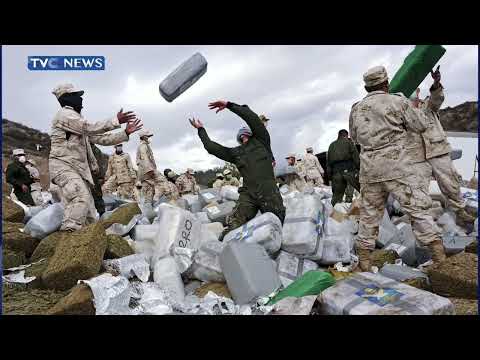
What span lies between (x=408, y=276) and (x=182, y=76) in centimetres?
335

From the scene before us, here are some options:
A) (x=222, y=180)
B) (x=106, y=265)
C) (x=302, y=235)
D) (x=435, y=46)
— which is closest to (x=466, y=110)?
(x=222, y=180)

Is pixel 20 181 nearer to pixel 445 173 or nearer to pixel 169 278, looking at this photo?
pixel 169 278

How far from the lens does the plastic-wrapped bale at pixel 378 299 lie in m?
2.48

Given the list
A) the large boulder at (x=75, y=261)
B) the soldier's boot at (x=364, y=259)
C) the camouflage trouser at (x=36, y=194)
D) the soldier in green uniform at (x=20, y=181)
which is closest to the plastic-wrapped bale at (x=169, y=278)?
the large boulder at (x=75, y=261)

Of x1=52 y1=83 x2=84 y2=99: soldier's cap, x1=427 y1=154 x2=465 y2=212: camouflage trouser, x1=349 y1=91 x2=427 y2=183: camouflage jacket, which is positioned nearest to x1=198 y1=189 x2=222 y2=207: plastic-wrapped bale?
x1=52 y1=83 x2=84 y2=99: soldier's cap

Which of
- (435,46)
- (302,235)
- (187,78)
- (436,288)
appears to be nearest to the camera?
(436,288)

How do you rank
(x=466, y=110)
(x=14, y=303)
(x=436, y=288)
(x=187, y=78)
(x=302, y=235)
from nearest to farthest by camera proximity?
(x=436, y=288) < (x=14, y=303) < (x=302, y=235) < (x=187, y=78) < (x=466, y=110)

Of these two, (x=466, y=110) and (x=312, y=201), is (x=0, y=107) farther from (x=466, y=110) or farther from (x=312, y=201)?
(x=466, y=110)

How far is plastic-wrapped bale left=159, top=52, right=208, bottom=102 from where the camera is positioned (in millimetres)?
5066

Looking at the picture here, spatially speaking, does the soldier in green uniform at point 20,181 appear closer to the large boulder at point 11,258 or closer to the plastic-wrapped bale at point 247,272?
the large boulder at point 11,258

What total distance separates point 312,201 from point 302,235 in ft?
1.64

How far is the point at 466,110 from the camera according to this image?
16469 millimetres

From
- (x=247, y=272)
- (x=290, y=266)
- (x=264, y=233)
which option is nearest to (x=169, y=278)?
(x=247, y=272)

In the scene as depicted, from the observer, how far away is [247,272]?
320 cm
